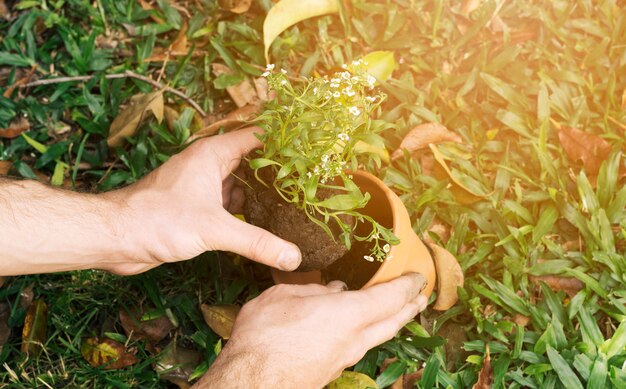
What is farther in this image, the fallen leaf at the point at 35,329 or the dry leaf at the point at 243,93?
the dry leaf at the point at 243,93

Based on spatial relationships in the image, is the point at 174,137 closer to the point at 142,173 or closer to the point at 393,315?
the point at 142,173

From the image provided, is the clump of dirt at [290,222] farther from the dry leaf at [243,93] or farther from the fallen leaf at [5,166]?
the fallen leaf at [5,166]

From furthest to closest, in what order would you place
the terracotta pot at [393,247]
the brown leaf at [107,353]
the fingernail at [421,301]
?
the brown leaf at [107,353], the fingernail at [421,301], the terracotta pot at [393,247]

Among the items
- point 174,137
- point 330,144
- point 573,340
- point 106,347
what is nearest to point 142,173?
point 174,137

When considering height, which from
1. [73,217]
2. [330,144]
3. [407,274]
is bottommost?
[407,274]

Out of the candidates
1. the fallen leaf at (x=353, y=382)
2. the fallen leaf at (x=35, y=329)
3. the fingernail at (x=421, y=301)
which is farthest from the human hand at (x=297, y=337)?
the fallen leaf at (x=35, y=329)

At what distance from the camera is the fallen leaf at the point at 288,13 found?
2.88m

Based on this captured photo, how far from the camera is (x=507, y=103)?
9.84 feet

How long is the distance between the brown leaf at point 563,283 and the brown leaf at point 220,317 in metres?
1.19

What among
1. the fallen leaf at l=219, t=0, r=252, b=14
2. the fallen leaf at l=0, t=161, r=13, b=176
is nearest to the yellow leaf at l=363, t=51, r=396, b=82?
the fallen leaf at l=219, t=0, r=252, b=14

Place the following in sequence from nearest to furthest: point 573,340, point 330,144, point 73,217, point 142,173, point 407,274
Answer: point 330,144
point 73,217
point 407,274
point 573,340
point 142,173

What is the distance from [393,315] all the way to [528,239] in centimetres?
83

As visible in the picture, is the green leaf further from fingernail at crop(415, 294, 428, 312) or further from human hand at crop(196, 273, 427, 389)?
human hand at crop(196, 273, 427, 389)

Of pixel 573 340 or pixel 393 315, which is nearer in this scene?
pixel 393 315
